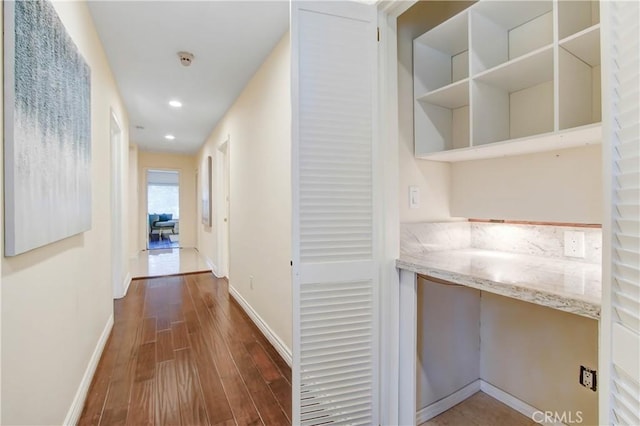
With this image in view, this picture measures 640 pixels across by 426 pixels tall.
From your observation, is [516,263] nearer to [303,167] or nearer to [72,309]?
[303,167]

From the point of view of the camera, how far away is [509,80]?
1348mm

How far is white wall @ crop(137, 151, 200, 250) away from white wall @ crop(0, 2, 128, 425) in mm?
4855

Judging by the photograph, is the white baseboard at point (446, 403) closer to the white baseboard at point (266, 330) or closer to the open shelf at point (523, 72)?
the white baseboard at point (266, 330)

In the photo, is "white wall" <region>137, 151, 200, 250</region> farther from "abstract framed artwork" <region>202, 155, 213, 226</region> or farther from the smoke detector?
the smoke detector

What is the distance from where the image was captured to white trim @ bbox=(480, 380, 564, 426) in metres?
1.57

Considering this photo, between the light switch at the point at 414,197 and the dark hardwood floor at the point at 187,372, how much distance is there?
1.30m

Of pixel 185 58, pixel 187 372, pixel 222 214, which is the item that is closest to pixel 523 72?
pixel 185 58

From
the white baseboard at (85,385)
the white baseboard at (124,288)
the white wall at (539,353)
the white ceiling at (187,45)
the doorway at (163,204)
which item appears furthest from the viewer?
the doorway at (163,204)

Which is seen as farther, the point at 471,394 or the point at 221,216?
the point at 221,216

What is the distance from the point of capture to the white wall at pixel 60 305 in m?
0.95

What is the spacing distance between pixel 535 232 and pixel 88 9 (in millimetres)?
2945

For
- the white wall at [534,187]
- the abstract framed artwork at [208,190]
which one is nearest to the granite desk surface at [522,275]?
the white wall at [534,187]

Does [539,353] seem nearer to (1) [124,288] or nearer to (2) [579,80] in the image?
(2) [579,80]

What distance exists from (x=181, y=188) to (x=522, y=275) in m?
7.58
